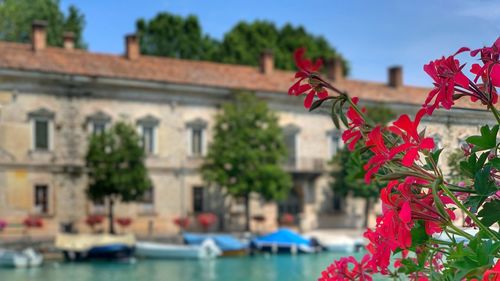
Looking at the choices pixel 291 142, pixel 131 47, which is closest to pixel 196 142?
pixel 291 142

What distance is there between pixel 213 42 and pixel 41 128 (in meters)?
21.5

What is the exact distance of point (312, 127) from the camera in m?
35.1

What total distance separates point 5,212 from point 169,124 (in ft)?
23.2

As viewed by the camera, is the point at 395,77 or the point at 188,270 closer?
the point at 188,270

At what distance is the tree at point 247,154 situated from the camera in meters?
30.9

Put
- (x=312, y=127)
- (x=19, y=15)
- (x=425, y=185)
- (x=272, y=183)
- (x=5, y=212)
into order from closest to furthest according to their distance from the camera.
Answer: (x=425, y=185) < (x=5, y=212) < (x=272, y=183) < (x=312, y=127) < (x=19, y=15)

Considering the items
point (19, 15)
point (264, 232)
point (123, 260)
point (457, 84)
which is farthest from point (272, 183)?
point (457, 84)

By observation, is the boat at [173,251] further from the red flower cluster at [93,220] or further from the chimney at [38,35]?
the chimney at [38,35]

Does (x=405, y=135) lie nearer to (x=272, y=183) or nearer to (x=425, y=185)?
(x=425, y=185)

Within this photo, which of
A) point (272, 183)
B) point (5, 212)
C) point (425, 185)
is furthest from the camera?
point (272, 183)

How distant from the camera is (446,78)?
5.21 feet

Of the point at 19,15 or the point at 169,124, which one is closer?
the point at 169,124

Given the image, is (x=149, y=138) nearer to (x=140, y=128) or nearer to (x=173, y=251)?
(x=140, y=128)

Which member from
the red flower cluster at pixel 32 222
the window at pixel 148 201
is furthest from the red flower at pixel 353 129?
the window at pixel 148 201
